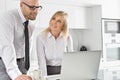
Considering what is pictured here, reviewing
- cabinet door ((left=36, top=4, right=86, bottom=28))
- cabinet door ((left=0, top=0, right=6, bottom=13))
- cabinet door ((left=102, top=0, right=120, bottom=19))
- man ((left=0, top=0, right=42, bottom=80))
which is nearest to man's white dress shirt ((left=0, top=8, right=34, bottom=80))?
man ((left=0, top=0, right=42, bottom=80))

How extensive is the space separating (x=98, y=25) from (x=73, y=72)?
307 centimetres

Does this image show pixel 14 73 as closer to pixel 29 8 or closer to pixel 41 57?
pixel 29 8

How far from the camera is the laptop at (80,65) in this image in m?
1.82

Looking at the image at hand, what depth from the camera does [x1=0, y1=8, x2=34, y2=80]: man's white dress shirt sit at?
5.76 ft

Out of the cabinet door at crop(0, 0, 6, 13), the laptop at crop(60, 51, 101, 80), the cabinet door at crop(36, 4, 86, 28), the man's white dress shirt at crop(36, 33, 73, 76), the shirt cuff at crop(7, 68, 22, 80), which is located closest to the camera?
the shirt cuff at crop(7, 68, 22, 80)

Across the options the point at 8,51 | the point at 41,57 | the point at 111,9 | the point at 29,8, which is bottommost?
the point at 41,57

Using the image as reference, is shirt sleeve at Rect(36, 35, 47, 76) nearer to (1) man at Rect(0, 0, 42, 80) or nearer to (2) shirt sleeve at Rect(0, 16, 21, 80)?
(1) man at Rect(0, 0, 42, 80)

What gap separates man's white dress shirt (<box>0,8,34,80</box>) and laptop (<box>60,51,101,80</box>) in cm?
37

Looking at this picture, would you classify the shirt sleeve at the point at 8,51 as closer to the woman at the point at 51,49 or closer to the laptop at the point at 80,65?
the laptop at the point at 80,65

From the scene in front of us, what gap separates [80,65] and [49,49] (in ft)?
4.63

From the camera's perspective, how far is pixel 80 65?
1.89m

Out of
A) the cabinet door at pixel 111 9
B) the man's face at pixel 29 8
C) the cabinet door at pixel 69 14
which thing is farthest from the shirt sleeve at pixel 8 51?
the cabinet door at pixel 111 9

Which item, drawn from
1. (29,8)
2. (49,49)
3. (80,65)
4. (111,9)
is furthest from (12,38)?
(111,9)

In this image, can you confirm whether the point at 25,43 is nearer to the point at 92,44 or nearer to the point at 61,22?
the point at 61,22
